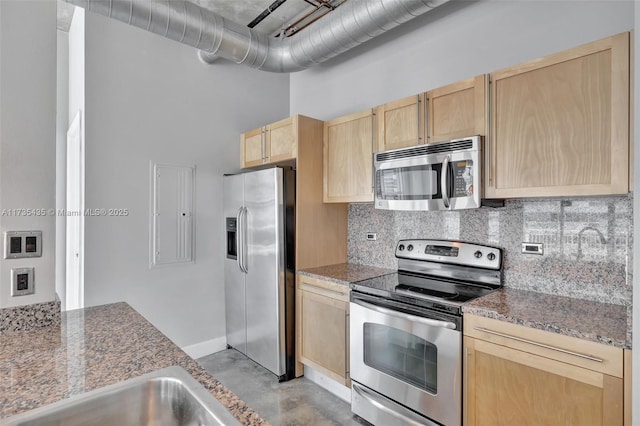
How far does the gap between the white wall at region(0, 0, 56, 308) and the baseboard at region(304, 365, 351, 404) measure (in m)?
2.02

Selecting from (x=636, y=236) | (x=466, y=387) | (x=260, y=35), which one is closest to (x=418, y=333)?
(x=466, y=387)

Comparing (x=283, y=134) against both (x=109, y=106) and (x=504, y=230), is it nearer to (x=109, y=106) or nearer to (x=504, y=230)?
(x=109, y=106)

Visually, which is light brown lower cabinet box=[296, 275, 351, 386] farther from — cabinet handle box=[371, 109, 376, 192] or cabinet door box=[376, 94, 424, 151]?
cabinet door box=[376, 94, 424, 151]

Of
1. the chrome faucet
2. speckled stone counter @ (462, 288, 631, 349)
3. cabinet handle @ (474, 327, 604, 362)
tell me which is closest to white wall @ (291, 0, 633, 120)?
the chrome faucet

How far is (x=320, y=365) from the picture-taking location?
268cm

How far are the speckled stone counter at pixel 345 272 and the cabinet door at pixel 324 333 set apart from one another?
15 cm

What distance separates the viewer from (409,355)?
204 cm

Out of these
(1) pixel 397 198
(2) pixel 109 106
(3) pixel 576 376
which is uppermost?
(2) pixel 109 106

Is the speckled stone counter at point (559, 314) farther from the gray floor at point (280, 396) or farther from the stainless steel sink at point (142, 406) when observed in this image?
the stainless steel sink at point (142, 406)

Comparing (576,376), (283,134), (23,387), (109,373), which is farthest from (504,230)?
(23,387)

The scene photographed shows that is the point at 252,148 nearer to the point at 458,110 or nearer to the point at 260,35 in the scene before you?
the point at 260,35

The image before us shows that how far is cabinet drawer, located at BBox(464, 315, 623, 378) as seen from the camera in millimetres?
1352

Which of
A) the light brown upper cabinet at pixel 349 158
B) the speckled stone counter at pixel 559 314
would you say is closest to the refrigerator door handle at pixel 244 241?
the light brown upper cabinet at pixel 349 158

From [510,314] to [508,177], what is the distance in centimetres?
75
